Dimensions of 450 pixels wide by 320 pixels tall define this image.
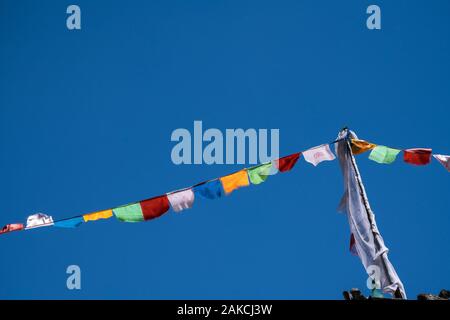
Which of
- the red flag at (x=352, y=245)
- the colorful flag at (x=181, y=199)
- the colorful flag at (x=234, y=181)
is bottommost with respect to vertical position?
the red flag at (x=352, y=245)

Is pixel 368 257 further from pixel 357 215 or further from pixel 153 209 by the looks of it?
pixel 153 209

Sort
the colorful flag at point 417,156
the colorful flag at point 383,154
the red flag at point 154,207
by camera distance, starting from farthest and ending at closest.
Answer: the colorful flag at point 417,156 → the colorful flag at point 383,154 → the red flag at point 154,207

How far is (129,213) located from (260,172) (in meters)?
3.01

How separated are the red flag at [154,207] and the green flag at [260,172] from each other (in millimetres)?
2008

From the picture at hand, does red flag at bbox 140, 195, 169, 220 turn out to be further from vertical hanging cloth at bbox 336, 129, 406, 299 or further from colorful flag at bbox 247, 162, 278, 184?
vertical hanging cloth at bbox 336, 129, 406, 299

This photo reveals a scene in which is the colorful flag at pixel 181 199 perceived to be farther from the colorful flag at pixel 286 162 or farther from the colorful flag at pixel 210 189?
the colorful flag at pixel 286 162

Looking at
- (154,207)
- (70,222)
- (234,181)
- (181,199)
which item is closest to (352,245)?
(234,181)

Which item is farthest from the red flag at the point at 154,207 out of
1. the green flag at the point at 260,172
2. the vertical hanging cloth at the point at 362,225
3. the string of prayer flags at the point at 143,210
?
the vertical hanging cloth at the point at 362,225

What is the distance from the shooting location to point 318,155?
17.2 metres

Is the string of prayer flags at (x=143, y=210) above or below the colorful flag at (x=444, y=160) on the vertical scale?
below

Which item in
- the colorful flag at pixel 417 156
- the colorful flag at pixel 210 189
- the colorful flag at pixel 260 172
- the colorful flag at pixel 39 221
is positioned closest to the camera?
the colorful flag at pixel 39 221

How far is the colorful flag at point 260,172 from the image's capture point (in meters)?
16.9
